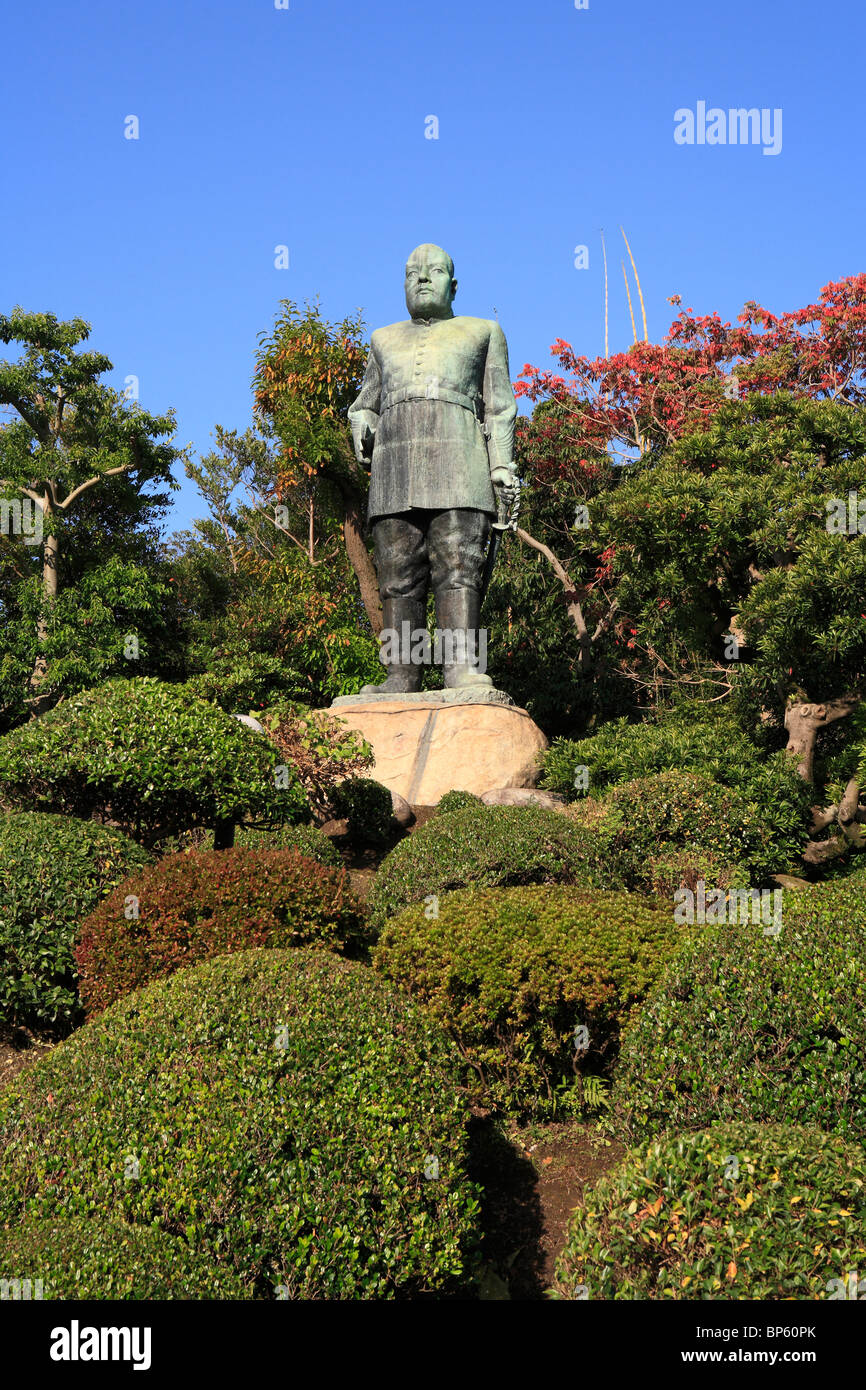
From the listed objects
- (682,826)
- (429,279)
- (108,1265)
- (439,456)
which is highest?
(429,279)

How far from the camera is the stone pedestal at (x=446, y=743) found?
9.98m

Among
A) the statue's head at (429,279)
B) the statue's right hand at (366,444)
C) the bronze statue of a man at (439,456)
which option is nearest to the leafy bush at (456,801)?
the bronze statue of a man at (439,456)

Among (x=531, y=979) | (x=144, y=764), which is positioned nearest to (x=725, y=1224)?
(x=531, y=979)

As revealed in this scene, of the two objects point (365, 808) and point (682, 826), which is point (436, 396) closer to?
point (365, 808)

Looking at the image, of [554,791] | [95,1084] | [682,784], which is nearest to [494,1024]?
[95,1084]

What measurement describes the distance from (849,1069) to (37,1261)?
8.02 feet

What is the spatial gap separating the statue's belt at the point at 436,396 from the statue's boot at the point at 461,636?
5.98 ft

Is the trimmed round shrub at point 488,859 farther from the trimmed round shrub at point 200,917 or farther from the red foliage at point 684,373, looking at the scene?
the red foliage at point 684,373

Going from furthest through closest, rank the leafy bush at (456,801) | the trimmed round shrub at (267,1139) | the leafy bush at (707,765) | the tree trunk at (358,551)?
1. the tree trunk at (358,551)
2. the leafy bush at (456,801)
3. the leafy bush at (707,765)
4. the trimmed round shrub at (267,1139)

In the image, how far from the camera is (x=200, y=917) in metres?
5.03

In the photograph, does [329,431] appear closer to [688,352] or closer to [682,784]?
[688,352]

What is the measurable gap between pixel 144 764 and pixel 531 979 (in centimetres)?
288

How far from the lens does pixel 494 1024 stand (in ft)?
15.4

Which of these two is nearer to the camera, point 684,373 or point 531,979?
point 531,979
